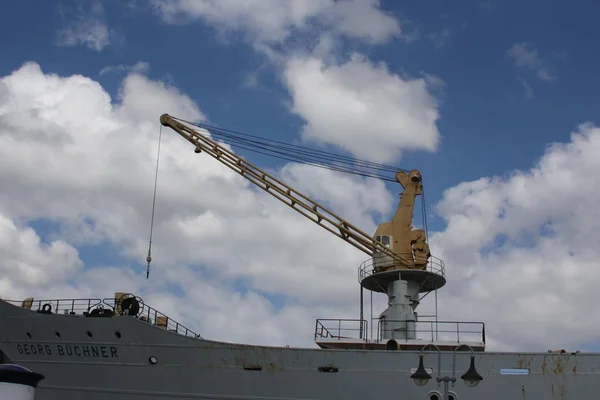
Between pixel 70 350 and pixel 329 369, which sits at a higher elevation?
pixel 70 350

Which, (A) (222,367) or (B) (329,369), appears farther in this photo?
(A) (222,367)

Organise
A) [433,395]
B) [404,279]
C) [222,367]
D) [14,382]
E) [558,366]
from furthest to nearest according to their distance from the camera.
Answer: [404,279]
[222,367]
[558,366]
[433,395]
[14,382]

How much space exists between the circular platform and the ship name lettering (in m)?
12.6

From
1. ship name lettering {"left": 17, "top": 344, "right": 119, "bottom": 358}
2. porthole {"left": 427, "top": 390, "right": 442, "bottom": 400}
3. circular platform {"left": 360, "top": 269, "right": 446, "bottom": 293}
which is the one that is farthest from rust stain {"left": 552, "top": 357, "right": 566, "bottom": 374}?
ship name lettering {"left": 17, "top": 344, "right": 119, "bottom": 358}

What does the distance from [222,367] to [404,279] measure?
34.0ft

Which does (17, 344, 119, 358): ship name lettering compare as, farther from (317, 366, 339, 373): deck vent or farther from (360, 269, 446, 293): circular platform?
(360, 269, 446, 293): circular platform

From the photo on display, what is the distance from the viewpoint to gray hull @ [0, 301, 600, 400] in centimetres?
2378

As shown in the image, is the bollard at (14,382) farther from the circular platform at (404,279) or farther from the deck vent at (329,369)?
the circular platform at (404,279)

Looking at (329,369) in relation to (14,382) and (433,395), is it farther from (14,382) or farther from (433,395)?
(14,382)

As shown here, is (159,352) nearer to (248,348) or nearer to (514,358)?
(248,348)

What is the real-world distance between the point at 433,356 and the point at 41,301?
17720mm

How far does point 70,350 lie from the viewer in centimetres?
2750

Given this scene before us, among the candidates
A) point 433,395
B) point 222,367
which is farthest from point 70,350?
point 433,395

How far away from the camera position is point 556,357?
2392cm
